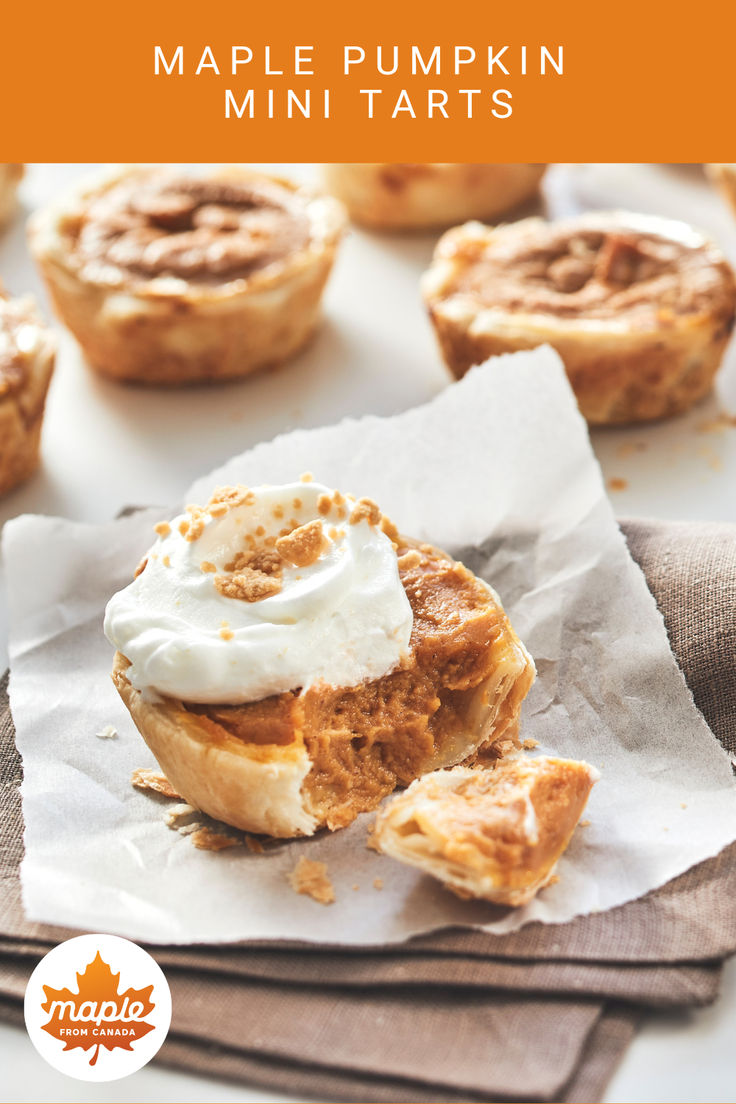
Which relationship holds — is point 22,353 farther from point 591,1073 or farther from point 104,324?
point 591,1073

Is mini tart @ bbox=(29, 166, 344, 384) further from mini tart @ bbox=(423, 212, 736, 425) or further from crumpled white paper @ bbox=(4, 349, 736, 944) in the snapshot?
crumpled white paper @ bbox=(4, 349, 736, 944)

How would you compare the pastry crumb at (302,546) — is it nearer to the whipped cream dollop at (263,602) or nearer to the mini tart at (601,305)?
the whipped cream dollop at (263,602)

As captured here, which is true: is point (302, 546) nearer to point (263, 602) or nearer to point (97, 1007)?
point (263, 602)

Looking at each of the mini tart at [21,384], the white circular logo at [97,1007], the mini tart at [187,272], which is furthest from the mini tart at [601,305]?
the white circular logo at [97,1007]

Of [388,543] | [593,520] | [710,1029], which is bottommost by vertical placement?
[710,1029]

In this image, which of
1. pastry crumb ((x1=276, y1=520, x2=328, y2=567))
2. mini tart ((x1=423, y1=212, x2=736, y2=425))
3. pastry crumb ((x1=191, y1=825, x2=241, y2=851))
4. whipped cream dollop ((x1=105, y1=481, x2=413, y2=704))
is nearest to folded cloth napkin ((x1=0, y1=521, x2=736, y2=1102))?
pastry crumb ((x1=191, y1=825, x2=241, y2=851))

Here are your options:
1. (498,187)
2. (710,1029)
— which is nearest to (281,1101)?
(710,1029)
